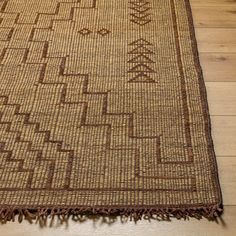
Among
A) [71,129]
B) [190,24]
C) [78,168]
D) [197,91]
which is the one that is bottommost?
[78,168]

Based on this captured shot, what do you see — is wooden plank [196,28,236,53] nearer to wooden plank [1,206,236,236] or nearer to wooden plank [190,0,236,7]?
wooden plank [190,0,236,7]

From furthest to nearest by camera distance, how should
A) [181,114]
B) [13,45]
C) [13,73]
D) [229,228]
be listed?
1. [13,45]
2. [13,73]
3. [181,114]
4. [229,228]

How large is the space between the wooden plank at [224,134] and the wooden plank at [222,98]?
0.08 feet

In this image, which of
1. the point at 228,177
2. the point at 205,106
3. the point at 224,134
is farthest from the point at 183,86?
the point at 228,177

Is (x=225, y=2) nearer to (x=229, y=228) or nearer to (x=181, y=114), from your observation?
(x=181, y=114)

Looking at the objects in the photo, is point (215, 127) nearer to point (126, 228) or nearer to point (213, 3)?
point (126, 228)

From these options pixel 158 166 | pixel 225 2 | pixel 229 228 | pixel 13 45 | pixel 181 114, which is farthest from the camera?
pixel 225 2

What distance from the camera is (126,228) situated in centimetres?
84

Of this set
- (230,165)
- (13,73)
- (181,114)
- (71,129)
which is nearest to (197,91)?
(181,114)

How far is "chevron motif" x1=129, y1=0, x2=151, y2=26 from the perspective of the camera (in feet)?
4.67

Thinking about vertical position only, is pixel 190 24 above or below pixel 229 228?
above

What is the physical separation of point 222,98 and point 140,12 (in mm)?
511

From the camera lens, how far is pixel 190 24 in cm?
141

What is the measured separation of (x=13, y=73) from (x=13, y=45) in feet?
0.49
